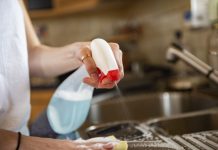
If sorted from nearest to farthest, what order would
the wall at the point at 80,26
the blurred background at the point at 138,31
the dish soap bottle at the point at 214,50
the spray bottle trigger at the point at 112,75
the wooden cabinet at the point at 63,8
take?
the spray bottle trigger at the point at 112,75 < the dish soap bottle at the point at 214,50 < the blurred background at the point at 138,31 < the wooden cabinet at the point at 63,8 < the wall at the point at 80,26

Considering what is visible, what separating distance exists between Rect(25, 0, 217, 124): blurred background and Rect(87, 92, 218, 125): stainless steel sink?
0.05 m

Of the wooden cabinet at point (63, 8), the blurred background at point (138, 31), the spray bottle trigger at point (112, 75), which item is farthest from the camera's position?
the wooden cabinet at point (63, 8)

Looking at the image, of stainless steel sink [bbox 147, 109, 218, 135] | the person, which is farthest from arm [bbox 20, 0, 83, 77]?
stainless steel sink [bbox 147, 109, 218, 135]

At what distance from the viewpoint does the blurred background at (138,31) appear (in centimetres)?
142

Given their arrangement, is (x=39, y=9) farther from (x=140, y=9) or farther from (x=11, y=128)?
(x=11, y=128)

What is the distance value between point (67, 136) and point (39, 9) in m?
1.70

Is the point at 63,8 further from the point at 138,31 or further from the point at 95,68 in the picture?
the point at 95,68

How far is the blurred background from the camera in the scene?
1.42m

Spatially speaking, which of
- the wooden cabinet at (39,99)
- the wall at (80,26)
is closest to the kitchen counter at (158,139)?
the wooden cabinet at (39,99)

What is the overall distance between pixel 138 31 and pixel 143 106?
116 centimetres

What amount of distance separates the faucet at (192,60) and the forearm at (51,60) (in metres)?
0.39

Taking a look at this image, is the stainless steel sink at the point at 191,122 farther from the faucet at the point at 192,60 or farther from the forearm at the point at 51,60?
the forearm at the point at 51,60

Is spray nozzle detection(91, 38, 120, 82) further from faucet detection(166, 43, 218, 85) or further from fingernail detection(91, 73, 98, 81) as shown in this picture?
faucet detection(166, 43, 218, 85)

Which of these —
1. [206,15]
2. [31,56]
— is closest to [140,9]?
[206,15]
